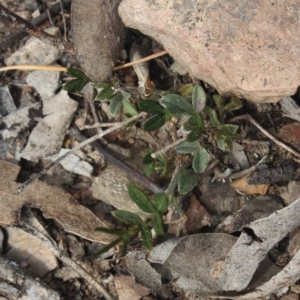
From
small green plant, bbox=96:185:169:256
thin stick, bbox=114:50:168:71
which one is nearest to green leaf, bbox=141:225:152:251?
small green plant, bbox=96:185:169:256

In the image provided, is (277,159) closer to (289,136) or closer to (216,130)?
(289,136)

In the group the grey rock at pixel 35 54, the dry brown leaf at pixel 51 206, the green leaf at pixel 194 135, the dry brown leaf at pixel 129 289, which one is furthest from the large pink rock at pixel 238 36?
the dry brown leaf at pixel 129 289

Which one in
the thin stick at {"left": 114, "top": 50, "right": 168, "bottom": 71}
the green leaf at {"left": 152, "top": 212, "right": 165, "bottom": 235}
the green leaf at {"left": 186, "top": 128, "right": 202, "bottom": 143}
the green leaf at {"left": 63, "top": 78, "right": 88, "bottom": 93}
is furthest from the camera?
the thin stick at {"left": 114, "top": 50, "right": 168, "bottom": 71}

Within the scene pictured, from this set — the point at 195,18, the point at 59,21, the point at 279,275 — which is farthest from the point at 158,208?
the point at 59,21

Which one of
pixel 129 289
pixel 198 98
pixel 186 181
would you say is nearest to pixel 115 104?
pixel 198 98

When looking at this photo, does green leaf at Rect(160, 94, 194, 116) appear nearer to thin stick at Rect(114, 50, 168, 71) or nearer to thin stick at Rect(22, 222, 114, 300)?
thin stick at Rect(114, 50, 168, 71)

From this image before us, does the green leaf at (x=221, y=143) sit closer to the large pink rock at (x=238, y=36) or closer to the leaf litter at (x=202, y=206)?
the leaf litter at (x=202, y=206)
